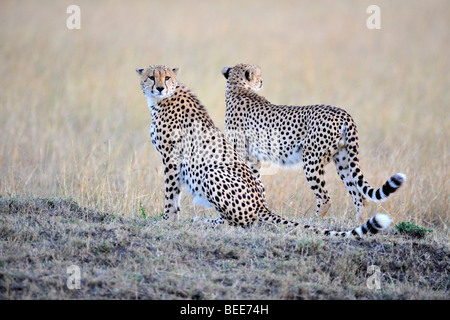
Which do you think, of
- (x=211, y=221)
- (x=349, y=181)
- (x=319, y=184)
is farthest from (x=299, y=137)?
(x=211, y=221)

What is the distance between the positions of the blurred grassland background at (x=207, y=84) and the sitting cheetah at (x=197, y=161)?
2.50 ft

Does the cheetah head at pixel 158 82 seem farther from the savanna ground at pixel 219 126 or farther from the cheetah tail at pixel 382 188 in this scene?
the cheetah tail at pixel 382 188

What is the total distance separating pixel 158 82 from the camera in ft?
20.2

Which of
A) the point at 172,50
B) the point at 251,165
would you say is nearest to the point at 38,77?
the point at 172,50

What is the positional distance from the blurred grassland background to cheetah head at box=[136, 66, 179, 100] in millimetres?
1159

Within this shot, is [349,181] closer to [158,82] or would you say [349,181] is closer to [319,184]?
[319,184]

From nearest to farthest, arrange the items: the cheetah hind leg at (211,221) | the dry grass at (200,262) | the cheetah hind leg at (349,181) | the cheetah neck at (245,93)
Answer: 1. the dry grass at (200,262)
2. the cheetah hind leg at (211,221)
3. the cheetah hind leg at (349,181)
4. the cheetah neck at (245,93)

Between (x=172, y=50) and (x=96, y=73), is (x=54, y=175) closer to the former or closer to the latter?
(x=96, y=73)

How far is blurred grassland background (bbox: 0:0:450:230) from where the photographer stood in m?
7.55

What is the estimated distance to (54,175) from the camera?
8562mm

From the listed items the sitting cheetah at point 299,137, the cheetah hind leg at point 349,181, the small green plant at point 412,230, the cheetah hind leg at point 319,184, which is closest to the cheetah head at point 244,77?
the sitting cheetah at point 299,137

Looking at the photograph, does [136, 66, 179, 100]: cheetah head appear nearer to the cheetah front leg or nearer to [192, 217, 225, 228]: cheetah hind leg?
the cheetah front leg

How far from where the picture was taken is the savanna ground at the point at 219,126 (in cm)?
452

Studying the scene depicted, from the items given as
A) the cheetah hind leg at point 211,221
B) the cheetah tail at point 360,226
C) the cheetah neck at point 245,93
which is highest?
the cheetah neck at point 245,93
